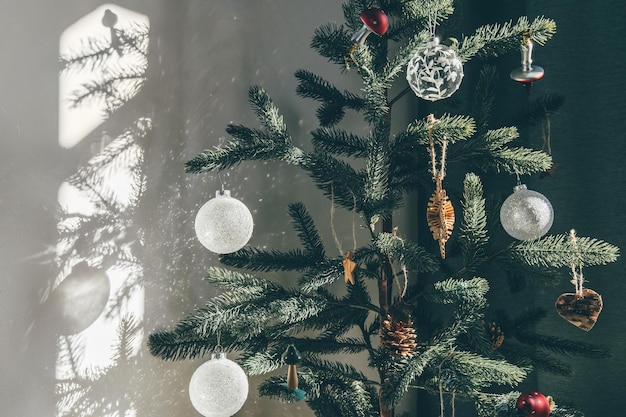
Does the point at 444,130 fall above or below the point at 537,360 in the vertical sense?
above

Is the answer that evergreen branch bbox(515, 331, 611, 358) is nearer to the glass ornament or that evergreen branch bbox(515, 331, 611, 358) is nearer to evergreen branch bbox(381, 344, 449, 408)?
evergreen branch bbox(381, 344, 449, 408)

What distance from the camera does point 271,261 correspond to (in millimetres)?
1276

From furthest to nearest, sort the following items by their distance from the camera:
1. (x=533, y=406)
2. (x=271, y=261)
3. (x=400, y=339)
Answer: (x=271, y=261)
(x=400, y=339)
(x=533, y=406)

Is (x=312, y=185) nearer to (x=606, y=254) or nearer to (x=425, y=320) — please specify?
(x=425, y=320)

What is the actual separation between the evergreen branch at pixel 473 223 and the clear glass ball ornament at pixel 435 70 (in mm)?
165

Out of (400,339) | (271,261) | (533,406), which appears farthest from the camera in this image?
(271,261)

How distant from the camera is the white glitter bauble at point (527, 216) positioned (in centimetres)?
122

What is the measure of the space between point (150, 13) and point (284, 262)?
0.64 metres

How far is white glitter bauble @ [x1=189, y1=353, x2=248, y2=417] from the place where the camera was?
3.74 ft

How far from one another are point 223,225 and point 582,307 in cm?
68

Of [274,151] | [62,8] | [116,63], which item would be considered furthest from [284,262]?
[62,8]

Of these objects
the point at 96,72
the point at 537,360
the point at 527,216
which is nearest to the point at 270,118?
the point at 96,72

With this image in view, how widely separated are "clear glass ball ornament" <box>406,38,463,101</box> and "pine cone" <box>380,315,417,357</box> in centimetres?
41

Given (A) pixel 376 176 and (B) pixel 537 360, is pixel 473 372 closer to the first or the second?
(B) pixel 537 360
